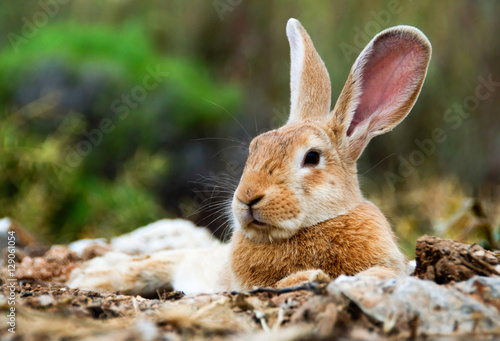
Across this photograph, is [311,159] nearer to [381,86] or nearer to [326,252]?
[326,252]

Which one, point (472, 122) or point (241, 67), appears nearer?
point (472, 122)

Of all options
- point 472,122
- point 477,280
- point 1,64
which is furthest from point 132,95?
point 477,280

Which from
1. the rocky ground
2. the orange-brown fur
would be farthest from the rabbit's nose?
the rocky ground

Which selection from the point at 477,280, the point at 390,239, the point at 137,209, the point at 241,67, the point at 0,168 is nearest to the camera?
the point at 477,280

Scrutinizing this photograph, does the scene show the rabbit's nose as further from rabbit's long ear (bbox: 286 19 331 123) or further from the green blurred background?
the green blurred background

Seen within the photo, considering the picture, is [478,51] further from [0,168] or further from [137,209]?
[0,168]

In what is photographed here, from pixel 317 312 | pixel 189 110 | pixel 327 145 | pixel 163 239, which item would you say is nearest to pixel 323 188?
pixel 327 145

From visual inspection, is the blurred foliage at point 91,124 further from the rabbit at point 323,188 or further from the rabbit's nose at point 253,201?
the rabbit's nose at point 253,201
